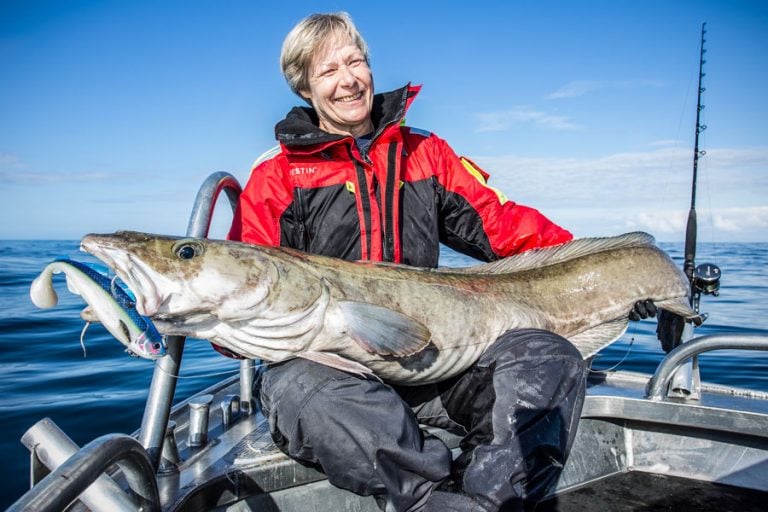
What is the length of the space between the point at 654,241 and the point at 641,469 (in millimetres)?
1396

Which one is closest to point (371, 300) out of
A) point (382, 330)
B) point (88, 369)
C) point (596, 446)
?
Result: point (382, 330)

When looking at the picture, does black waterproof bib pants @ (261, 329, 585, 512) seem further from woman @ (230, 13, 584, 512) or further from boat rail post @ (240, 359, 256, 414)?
boat rail post @ (240, 359, 256, 414)

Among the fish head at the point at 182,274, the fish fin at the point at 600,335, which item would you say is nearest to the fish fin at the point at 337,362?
the fish head at the point at 182,274

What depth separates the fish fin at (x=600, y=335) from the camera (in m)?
3.27

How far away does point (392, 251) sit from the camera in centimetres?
325

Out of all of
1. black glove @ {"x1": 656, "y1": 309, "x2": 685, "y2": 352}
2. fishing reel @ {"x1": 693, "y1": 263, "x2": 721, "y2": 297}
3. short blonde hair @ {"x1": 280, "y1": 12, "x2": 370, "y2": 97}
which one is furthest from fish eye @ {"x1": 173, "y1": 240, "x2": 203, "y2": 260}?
fishing reel @ {"x1": 693, "y1": 263, "x2": 721, "y2": 297}

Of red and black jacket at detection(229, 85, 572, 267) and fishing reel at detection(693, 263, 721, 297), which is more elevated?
red and black jacket at detection(229, 85, 572, 267)

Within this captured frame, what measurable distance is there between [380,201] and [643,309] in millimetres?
1665

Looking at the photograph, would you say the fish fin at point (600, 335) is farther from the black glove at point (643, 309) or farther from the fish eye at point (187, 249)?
the fish eye at point (187, 249)

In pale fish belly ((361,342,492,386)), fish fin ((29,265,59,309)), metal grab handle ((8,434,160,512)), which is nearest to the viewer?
metal grab handle ((8,434,160,512))

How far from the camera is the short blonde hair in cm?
343

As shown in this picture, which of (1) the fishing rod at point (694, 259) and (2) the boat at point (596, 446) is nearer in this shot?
(2) the boat at point (596, 446)

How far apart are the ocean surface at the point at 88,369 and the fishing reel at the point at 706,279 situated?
71 cm

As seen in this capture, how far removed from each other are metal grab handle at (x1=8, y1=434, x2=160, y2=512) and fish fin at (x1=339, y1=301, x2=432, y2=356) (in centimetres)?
104
